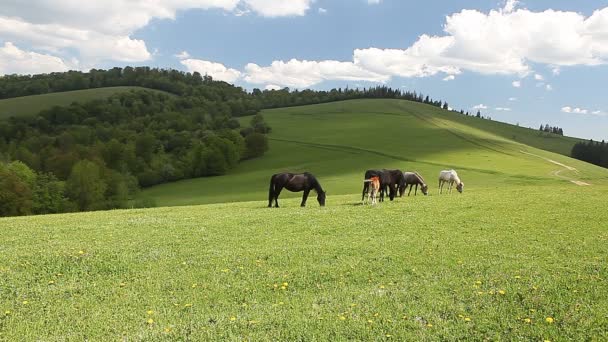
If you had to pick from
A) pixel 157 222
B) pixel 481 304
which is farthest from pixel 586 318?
pixel 157 222

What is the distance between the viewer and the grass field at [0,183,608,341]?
25.6ft

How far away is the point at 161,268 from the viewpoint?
37.8ft

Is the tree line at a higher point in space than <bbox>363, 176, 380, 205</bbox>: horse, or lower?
higher

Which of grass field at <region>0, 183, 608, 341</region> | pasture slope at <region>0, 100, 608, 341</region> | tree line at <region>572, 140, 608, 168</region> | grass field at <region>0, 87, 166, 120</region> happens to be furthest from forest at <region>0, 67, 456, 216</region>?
tree line at <region>572, 140, 608, 168</region>

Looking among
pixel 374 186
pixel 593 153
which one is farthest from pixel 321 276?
pixel 593 153

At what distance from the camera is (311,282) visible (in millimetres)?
10508

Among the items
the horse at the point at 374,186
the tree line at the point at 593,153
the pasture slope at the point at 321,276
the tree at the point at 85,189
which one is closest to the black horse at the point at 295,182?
the horse at the point at 374,186

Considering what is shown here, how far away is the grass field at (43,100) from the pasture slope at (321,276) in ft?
399

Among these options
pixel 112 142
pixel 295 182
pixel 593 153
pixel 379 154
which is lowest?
pixel 112 142

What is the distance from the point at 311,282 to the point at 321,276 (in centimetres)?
45

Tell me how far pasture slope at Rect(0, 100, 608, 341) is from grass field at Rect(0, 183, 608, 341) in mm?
42

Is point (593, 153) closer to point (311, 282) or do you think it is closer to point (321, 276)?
point (321, 276)

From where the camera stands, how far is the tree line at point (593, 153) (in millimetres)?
109438

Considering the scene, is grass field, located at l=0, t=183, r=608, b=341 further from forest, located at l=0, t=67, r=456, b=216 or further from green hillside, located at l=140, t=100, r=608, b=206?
forest, located at l=0, t=67, r=456, b=216
